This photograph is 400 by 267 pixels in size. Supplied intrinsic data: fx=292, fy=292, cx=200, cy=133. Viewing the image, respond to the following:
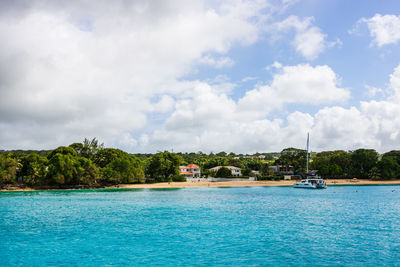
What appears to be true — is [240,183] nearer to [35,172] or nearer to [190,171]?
[190,171]

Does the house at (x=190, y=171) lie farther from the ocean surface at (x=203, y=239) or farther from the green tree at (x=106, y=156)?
the ocean surface at (x=203, y=239)

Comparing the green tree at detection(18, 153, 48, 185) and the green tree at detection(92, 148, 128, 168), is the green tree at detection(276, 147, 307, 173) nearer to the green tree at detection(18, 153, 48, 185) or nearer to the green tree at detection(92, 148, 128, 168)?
the green tree at detection(92, 148, 128, 168)

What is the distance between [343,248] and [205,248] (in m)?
9.64

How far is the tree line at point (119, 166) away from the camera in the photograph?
8038cm

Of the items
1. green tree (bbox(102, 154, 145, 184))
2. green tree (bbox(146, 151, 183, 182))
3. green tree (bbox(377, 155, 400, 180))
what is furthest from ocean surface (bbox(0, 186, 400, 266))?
green tree (bbox(377, 155, 400, 180))

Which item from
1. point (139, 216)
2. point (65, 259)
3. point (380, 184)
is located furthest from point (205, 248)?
point (380, 184)

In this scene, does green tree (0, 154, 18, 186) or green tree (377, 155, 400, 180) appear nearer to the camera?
green tree (0, 154, 18, 186)

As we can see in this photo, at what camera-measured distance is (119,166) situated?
90.9 metres

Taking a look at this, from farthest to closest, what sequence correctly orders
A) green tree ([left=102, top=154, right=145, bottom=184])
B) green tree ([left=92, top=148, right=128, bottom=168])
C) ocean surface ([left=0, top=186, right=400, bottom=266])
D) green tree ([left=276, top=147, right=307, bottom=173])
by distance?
green tree ([left=276, top=147, right=307, bottom=173])
green tree ([left=92, top=148, right=128, bottom=168])
green tree ([left=102, top=154, right=145, bottom=184])
ocean surface ([left=0, top=186, right=400, bottom=266])

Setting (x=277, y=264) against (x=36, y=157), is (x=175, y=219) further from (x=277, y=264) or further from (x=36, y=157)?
(x=36, y=157)

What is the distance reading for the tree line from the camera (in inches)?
3164

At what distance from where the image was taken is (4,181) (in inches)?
3135

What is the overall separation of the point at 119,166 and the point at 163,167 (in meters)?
17.4

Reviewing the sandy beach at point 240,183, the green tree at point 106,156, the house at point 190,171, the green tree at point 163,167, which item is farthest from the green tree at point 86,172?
the house at point 190,171
